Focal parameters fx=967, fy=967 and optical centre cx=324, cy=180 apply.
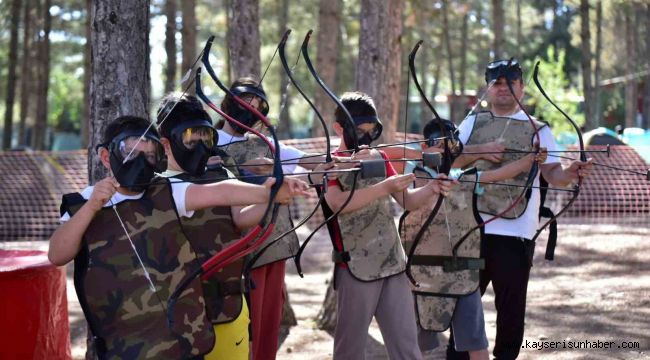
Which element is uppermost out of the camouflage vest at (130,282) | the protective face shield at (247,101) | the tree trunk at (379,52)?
the tree trunk at (379,52)

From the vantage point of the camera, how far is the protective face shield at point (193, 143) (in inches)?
168

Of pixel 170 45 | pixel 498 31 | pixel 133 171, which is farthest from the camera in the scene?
pixel 498 31

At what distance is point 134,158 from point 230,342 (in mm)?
1102

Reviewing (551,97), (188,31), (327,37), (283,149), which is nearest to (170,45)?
(188,31)

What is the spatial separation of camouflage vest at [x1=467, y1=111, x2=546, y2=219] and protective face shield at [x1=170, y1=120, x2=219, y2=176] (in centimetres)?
212

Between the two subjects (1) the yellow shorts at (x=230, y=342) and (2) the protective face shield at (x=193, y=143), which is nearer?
(2) the protective face shield at (x=193, y=143)

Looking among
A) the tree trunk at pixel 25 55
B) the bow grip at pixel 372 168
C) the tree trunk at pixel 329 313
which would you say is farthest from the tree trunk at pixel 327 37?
the bow grip at pixel 372 168

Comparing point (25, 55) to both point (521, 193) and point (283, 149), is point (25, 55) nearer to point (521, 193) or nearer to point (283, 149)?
point (283, 149)

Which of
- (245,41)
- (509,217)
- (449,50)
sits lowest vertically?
(509,217)

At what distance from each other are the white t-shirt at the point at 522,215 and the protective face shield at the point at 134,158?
253cm

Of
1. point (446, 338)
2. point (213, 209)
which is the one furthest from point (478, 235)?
point (446, 338)

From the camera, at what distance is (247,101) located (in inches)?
210

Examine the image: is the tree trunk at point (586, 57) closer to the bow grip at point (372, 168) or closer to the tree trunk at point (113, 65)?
the tree trunk at point (113, 65)

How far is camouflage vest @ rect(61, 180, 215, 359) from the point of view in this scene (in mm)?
3932
